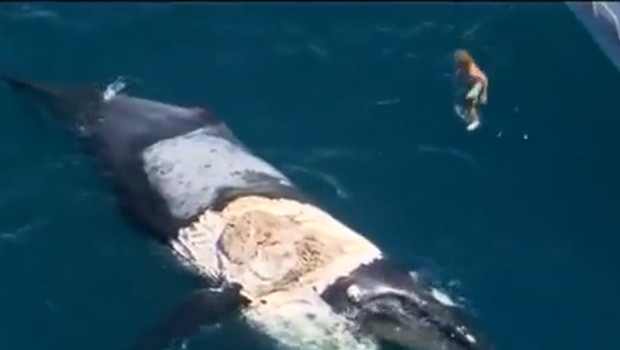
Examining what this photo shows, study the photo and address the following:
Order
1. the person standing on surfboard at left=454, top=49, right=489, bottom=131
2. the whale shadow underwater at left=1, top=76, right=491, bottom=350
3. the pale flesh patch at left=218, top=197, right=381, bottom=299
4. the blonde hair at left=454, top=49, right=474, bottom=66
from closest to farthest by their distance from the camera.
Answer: the whale shadow underwater at left=1, top=76, right=491, bottom=350
the pale flesh patch at left=218, top=197, right=381, bottom=299
the person standing on surfboard at left=454, top=49, right=489, bottom=131
the blonde hair at left=454, top=49, right=474, bottom=66

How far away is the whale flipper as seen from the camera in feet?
84.1

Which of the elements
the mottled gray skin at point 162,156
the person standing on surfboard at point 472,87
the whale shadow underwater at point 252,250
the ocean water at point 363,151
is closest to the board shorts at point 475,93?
the person standing on surfboard at point 472,87

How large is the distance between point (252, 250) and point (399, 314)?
10.7 ft

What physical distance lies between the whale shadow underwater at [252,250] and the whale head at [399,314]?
2 cm

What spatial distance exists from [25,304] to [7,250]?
5.50 ft

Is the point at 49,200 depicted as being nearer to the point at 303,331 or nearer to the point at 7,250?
the point at 7,250

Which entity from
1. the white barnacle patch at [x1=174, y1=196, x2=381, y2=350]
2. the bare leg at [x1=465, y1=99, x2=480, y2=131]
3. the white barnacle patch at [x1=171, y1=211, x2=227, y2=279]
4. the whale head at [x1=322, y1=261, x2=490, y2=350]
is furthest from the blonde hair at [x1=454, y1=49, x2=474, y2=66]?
the white barnacle patch at [x1=171, y1=211, x2=227, y2=279]

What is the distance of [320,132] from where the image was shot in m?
32.6

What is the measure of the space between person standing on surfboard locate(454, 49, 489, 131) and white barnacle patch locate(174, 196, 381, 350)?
19.9 ft

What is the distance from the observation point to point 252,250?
26.0 meters

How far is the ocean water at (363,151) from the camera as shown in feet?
90.5

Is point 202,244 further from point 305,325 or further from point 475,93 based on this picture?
point 475,93

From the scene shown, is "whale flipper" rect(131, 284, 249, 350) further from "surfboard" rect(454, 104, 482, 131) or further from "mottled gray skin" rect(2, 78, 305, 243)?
"surfboard" rect(454, 104, 482, 131)

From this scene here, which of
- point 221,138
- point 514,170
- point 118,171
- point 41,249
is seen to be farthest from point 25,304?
point 514,170
